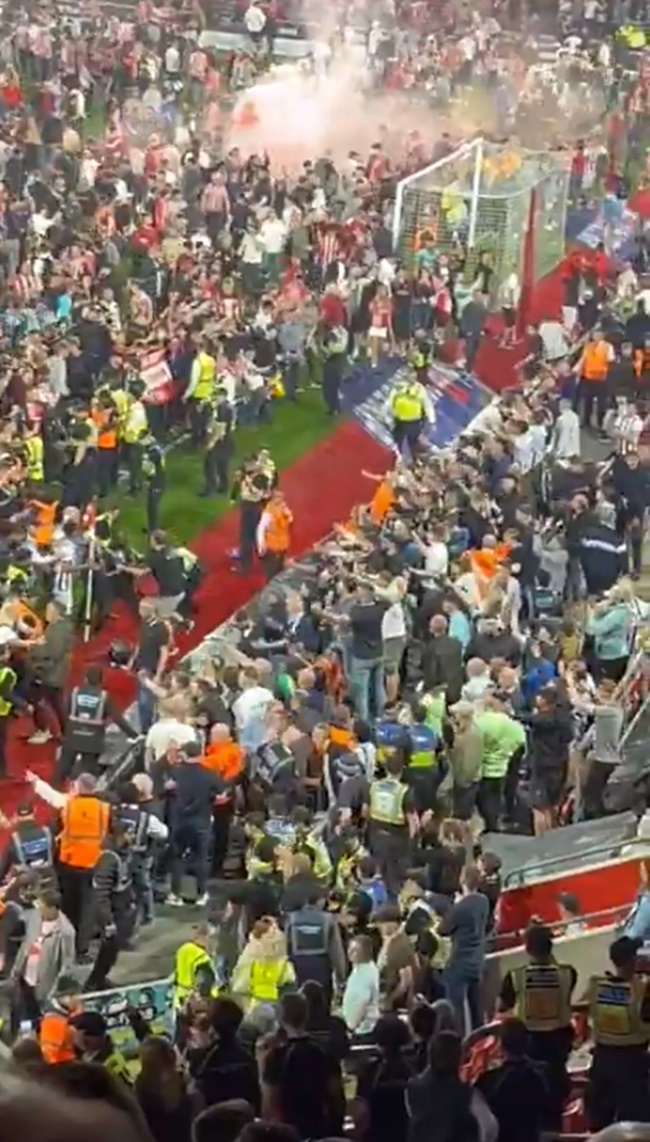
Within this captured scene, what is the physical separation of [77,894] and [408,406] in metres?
8.64

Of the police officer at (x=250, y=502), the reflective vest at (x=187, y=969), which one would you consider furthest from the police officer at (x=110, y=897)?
the police officer at (x=250, y=502)

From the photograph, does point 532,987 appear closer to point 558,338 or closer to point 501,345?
point 558,338

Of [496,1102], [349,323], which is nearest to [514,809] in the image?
[496,1102]

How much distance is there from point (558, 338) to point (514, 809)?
9.50 metres

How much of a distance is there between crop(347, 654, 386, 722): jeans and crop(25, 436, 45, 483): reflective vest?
12.5 ft

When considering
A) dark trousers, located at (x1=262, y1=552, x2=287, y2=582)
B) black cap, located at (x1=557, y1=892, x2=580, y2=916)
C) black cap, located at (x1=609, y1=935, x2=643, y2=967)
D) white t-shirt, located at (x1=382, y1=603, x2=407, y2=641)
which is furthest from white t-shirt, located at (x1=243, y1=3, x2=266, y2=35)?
black cap, located at (x1=609, y1=935, x2=643, y2=967)

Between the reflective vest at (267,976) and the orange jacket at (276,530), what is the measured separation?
7189 millimetres

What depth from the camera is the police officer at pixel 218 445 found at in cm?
1881

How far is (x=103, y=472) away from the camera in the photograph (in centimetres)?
1747

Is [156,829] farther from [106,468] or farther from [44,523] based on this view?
[106,468]

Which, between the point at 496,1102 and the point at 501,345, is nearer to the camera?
the point at 496,1102

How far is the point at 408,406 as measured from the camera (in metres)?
18.9

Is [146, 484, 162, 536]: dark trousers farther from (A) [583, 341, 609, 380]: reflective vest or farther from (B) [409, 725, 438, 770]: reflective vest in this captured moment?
(B) [409, 725, 438, 770]: reflective vest

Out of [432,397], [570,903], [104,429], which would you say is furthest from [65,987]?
[432,397]
